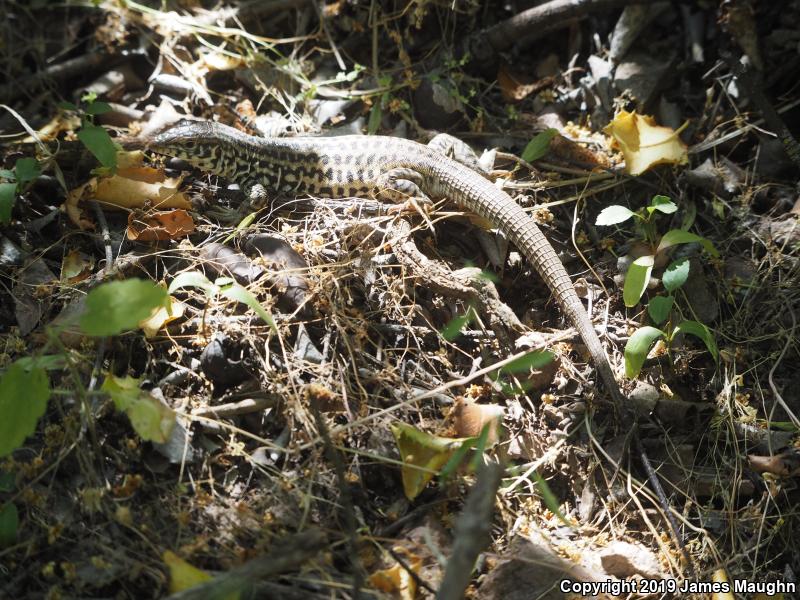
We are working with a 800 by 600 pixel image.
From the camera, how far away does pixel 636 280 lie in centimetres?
343

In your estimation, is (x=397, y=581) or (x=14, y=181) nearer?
(x=397, y=581)

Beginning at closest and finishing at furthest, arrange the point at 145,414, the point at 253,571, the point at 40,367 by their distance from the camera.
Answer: the point at 253,571, the point at 40,367, the point at 145,414

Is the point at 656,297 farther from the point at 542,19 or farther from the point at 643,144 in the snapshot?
the point at 542,19

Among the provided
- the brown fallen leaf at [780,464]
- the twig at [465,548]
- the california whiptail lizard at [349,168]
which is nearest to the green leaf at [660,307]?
the california whiptail lizard at [349,168]

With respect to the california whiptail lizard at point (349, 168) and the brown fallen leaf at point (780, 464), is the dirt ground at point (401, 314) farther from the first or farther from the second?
the california whiptail lizard at point (349, 168)

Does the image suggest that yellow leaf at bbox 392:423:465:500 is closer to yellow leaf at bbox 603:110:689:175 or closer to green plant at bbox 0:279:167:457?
green plant at bbox 0:279:167:457

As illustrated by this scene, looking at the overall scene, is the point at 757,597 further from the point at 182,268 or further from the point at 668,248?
the point at 182,268

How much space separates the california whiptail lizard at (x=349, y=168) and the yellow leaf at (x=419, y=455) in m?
1.22

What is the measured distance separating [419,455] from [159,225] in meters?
1.86

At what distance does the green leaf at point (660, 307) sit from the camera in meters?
3.28

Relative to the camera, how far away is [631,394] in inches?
134

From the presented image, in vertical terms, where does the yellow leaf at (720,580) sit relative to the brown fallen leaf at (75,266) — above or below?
below

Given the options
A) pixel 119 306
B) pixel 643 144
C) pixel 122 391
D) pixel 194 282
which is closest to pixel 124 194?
pixel 194 282

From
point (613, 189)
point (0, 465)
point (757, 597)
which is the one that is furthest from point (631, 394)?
point (0, 465)
